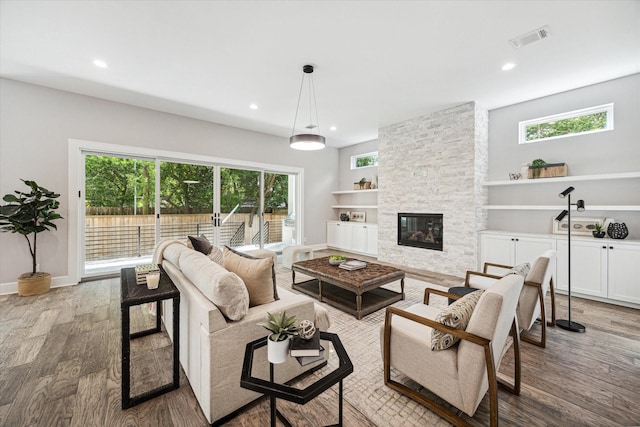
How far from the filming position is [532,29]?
8.42 ft

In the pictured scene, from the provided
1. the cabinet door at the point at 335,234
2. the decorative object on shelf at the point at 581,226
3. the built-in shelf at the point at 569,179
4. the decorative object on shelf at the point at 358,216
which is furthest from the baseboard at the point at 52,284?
the decorative object on shelf at the point at 581,226

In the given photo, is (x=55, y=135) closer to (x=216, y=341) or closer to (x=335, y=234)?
(x=216, y=341)

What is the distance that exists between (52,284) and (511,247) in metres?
7.21

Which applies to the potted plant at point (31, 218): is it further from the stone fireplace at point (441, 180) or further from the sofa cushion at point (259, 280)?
the stone fireplace at point (441, 180)

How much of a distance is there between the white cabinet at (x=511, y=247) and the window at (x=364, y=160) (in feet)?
11.1

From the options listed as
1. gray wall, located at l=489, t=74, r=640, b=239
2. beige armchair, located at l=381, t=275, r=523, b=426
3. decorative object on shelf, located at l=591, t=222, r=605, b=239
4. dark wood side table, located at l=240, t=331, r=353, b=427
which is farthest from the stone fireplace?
dark wood side table, located at l=240, t=331, r=353, b=427

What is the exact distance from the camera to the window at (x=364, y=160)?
6905 millimetres

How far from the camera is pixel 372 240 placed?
20.9 feet

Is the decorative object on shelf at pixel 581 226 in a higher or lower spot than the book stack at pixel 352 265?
higher

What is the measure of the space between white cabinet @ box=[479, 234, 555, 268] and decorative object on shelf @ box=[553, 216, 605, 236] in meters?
0.43

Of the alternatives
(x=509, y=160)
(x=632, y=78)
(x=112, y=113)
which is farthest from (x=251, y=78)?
(x=632, y=78)

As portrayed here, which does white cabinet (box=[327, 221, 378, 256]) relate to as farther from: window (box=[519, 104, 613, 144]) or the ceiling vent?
the ceiling vent

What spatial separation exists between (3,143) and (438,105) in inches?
264

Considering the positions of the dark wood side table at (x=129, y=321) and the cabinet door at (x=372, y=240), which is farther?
the cabinet door at (x=372, y=240)
